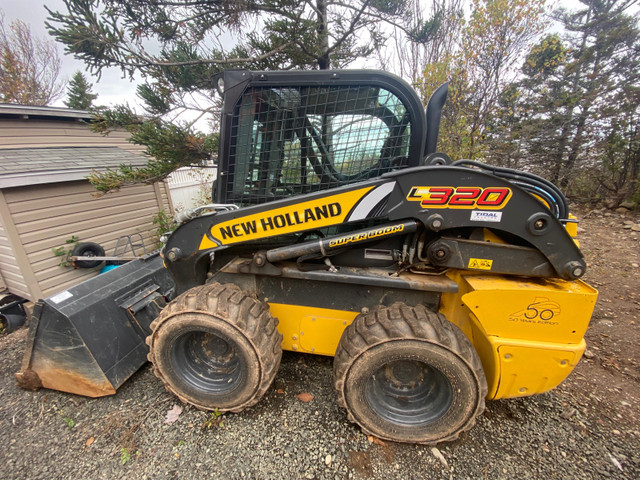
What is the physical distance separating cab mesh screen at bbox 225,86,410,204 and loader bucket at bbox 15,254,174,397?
1.52m

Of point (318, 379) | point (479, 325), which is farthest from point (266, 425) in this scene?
point (479, 325)

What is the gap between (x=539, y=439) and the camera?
75.5 inches

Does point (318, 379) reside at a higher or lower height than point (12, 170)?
lower

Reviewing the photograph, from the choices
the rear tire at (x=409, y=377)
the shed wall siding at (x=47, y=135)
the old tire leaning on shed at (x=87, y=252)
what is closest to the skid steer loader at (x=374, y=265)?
the rear tire at (x=409, y=377)

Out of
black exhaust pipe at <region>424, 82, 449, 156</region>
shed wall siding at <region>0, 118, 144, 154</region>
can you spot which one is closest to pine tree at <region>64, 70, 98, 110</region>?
shed wall siding at <region>0, 118, 144, 154</region>

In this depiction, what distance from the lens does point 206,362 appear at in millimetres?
2279

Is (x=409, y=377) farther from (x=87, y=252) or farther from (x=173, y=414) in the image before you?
(x=87, y=252)

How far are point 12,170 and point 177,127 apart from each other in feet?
9.34

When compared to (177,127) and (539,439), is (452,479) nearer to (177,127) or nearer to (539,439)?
(539,439)

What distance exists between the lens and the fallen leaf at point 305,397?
2.26 metres

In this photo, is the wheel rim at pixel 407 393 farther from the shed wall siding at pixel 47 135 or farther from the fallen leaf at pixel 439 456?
the shed wall siding at pixel 47 135

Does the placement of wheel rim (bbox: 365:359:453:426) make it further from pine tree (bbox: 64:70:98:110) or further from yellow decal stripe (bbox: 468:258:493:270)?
pine tree (bbox: 64:70:98:110)

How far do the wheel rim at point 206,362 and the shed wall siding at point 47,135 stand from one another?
6.88 metres

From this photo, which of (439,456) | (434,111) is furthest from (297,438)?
(434,111)
